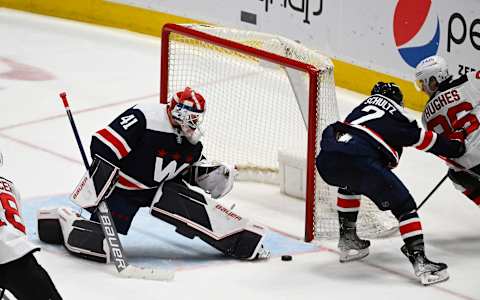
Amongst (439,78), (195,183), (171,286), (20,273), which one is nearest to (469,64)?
(439,78)

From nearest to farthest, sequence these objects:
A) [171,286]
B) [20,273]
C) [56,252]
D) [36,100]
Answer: [20,273] → [171,286] → [56,252] → [36,100]

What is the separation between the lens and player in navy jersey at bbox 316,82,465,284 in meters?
6.06

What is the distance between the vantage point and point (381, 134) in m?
6.18

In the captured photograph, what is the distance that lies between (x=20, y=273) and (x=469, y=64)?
421 cm

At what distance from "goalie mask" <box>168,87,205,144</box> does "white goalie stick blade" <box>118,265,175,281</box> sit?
0.65 metres

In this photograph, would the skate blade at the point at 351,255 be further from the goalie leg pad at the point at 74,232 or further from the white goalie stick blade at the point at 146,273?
the goalie leg pad at the point at 74,232

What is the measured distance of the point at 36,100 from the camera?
30.1 ft

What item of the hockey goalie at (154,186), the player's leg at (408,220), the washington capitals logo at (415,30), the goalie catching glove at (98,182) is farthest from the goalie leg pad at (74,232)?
the washington capitals logo at (415,30)

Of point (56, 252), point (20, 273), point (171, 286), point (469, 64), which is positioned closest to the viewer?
point (20, 273)

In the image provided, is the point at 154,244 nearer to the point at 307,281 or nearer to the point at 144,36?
the point at 307,281

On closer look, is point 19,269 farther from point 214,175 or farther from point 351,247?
point 351,247

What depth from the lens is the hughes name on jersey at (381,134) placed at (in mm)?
6164

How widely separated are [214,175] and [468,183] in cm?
124

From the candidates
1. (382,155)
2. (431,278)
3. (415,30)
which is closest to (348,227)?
(382,155)
